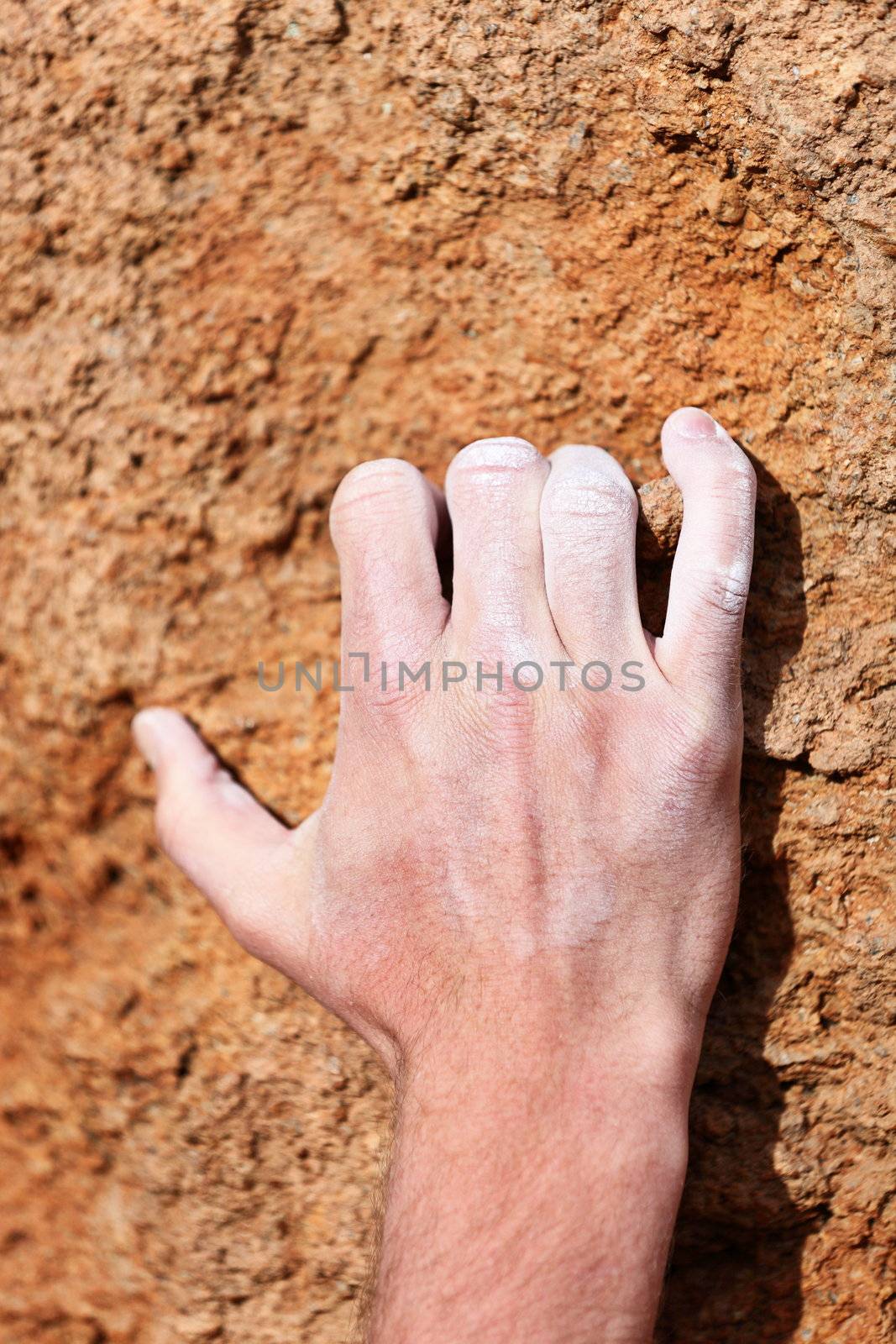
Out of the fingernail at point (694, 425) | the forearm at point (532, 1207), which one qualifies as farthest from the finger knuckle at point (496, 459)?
the forearm at point (532, 1207)

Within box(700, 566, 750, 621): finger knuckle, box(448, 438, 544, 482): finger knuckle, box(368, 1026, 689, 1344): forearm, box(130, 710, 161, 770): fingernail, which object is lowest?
box(368, 1026, 689, 1344): forearm

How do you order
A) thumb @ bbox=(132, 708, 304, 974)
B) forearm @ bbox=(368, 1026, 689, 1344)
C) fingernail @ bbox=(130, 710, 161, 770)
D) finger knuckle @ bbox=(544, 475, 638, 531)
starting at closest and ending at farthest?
forearm @ bbox=(368, 1026, 689, 1344)
finger knuckle @ bbox=(544, 475, 638, 531)
thumb @ bbox=(132, 708, 304, 974)
fingernail @ bbox=(130, 710, 161, 770)

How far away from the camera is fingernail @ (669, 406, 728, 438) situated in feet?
Result: 3.54

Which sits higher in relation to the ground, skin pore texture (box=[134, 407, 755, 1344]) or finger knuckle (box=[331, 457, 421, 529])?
finger knuckle (box=[331, 457, 421, 529])

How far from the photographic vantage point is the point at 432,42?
1161 mm

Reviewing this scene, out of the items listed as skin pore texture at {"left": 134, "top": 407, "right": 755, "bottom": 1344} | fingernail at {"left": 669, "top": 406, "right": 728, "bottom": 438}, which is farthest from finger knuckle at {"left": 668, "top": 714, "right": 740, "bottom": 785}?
fingernail at {"left": 669, "top": 406, "right": 728, "bottom": 438}

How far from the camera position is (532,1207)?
967 mm

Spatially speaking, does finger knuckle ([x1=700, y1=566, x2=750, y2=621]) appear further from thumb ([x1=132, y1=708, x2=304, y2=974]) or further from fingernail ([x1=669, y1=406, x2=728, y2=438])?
thumb ([x1=132, y1=708, x2=304, y2=974])

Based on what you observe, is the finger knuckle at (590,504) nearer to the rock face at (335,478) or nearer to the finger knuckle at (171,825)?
the rock face at (335,478)

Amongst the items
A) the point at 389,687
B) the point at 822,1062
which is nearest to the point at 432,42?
the point at 389,687

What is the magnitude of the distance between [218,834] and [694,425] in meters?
0.69

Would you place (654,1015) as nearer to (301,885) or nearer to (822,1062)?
(822,1062)

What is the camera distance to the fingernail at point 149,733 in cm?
133

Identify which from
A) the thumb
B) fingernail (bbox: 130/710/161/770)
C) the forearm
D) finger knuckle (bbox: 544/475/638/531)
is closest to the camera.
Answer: the forearm
